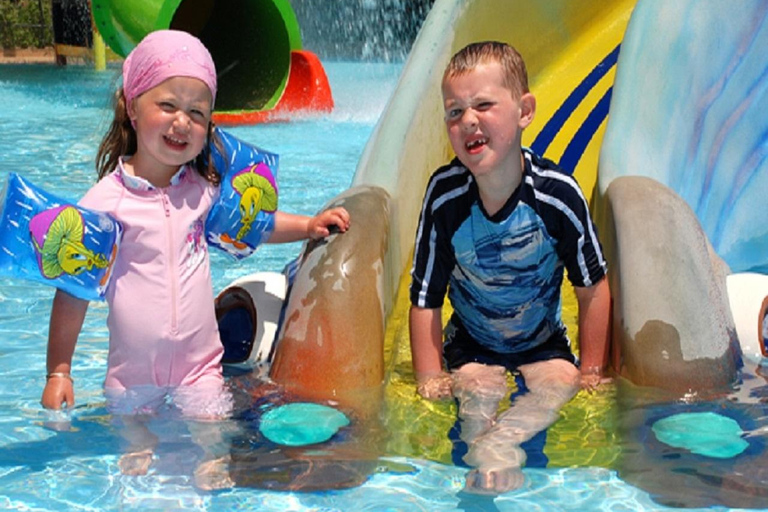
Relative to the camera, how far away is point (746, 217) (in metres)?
4.56

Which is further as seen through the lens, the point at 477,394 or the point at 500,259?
the point at 500,259

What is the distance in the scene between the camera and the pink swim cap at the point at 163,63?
2672 mm

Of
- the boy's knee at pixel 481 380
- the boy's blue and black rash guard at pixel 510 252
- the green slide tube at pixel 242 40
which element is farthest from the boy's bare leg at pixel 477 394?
the green slide tube at pixel 242 40

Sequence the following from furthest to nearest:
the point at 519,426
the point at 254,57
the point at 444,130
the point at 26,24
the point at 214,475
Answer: the point at 26,24 < the point at 254,57 < the point at 444,130 < the point at 519,426 < the point at 214,475

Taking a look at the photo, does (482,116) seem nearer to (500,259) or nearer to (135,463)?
(500,259)

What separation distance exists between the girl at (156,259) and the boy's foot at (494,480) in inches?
27.9

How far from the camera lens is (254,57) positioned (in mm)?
9820

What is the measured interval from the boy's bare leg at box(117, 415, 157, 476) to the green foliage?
17577mm

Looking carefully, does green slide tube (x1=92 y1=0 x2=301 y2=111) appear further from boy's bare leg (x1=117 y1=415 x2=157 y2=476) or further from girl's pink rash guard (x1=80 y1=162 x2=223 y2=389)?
boy's bare leg (x1=117 y1=415 x2=157 y2=476)

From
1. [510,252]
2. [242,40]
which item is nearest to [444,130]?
[510,252]

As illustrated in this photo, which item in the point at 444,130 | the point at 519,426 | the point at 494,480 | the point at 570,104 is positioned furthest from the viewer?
the point at 570,104

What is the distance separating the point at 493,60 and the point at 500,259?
20.6 inches

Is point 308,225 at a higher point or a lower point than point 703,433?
higher

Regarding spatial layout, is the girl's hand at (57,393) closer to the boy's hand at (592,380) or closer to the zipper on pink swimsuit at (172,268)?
the zipper on pink swimsuit at (172,268)
